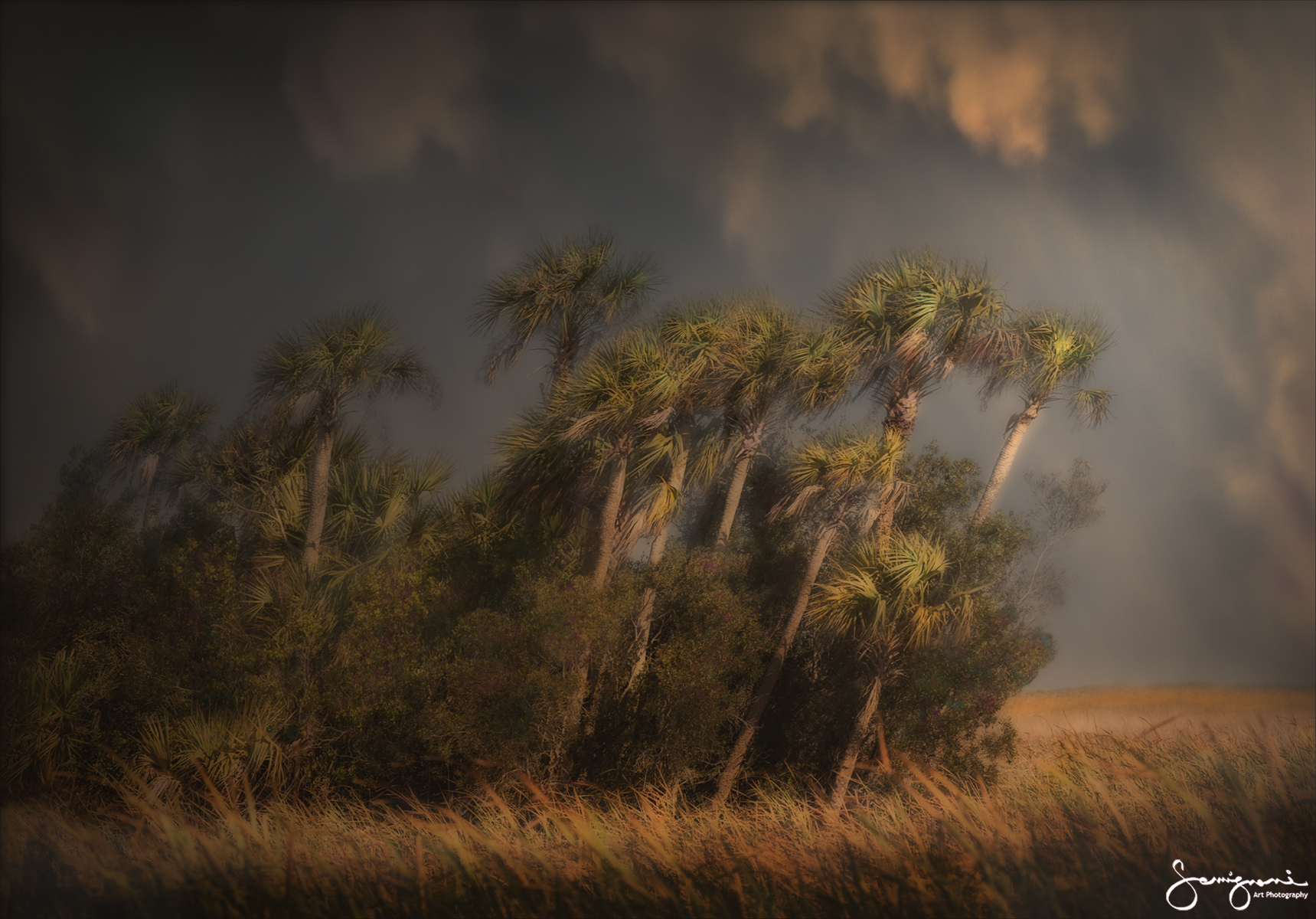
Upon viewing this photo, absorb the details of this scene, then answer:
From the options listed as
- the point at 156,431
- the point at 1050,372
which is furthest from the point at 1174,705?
the point at 156,431

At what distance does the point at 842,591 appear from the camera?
797 centimetres

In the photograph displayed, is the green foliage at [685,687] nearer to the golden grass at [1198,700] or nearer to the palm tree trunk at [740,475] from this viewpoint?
the palm tree trunk at [740,475]

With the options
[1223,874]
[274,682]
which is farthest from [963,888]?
[274,682]

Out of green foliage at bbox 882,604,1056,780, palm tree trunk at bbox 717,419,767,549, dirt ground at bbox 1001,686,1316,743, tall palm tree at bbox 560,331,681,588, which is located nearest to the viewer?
dirt ground at bbox 1001,686,1316,743

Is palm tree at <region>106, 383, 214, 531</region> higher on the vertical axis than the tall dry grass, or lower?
higher

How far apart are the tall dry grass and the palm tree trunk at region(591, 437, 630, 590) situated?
4.17m

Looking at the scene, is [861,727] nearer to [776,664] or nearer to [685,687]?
[776,664]

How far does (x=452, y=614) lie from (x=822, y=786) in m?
4.62

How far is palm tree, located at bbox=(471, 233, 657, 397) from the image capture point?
8.28 meters

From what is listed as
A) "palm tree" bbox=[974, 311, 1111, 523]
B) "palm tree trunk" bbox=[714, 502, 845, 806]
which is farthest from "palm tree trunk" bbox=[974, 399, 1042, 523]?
"palm tree trunk" bbox=[714, 502, 845, 806]

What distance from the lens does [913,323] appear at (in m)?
9.06

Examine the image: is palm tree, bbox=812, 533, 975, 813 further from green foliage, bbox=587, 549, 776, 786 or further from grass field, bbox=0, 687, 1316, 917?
grass field, bbox=0, 687, 1316, 917

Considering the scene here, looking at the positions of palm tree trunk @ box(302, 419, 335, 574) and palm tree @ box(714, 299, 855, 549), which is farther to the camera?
palm tree @ box(714, 299, 855, 549)

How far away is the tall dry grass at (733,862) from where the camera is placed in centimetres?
319
